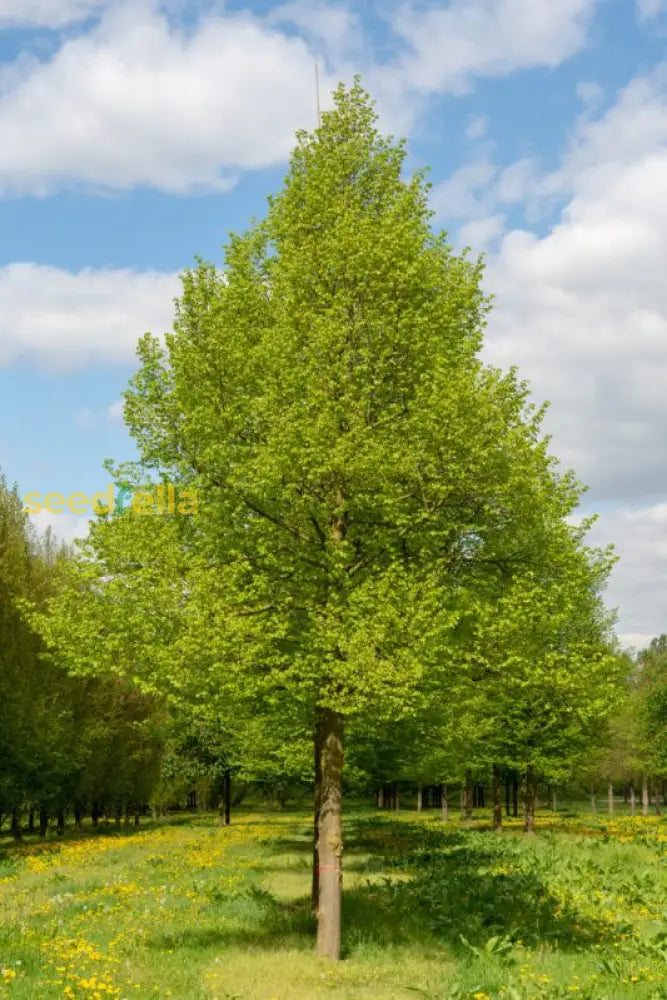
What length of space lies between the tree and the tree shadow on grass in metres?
1.77

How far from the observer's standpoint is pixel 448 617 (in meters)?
12.3

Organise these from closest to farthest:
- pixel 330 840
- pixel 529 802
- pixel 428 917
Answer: pixel 330 840
pixel 428 917
pixel 529 802

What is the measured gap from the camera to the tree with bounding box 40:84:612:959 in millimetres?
12555

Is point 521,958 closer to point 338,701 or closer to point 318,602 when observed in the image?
point 338,701

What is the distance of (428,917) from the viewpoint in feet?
52.3

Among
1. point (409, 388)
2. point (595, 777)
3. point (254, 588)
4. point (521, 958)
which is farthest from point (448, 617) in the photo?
point (595, 777)

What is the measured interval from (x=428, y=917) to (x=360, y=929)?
174 centimetres

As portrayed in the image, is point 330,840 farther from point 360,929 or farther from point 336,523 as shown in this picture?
point 336,523

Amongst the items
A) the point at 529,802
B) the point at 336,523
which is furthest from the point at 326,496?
the point at 529,802

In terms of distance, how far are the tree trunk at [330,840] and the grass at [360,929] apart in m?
0.43

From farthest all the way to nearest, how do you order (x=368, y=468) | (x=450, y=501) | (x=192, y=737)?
(x=192, y=737) < (x=450, y=501) < (x=368, y=468)

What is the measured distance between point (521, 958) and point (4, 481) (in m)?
28.6

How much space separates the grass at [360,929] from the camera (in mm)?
11391

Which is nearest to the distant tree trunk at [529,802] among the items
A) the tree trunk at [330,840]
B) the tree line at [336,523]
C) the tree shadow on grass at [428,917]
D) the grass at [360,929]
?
the grass at [360,929]
